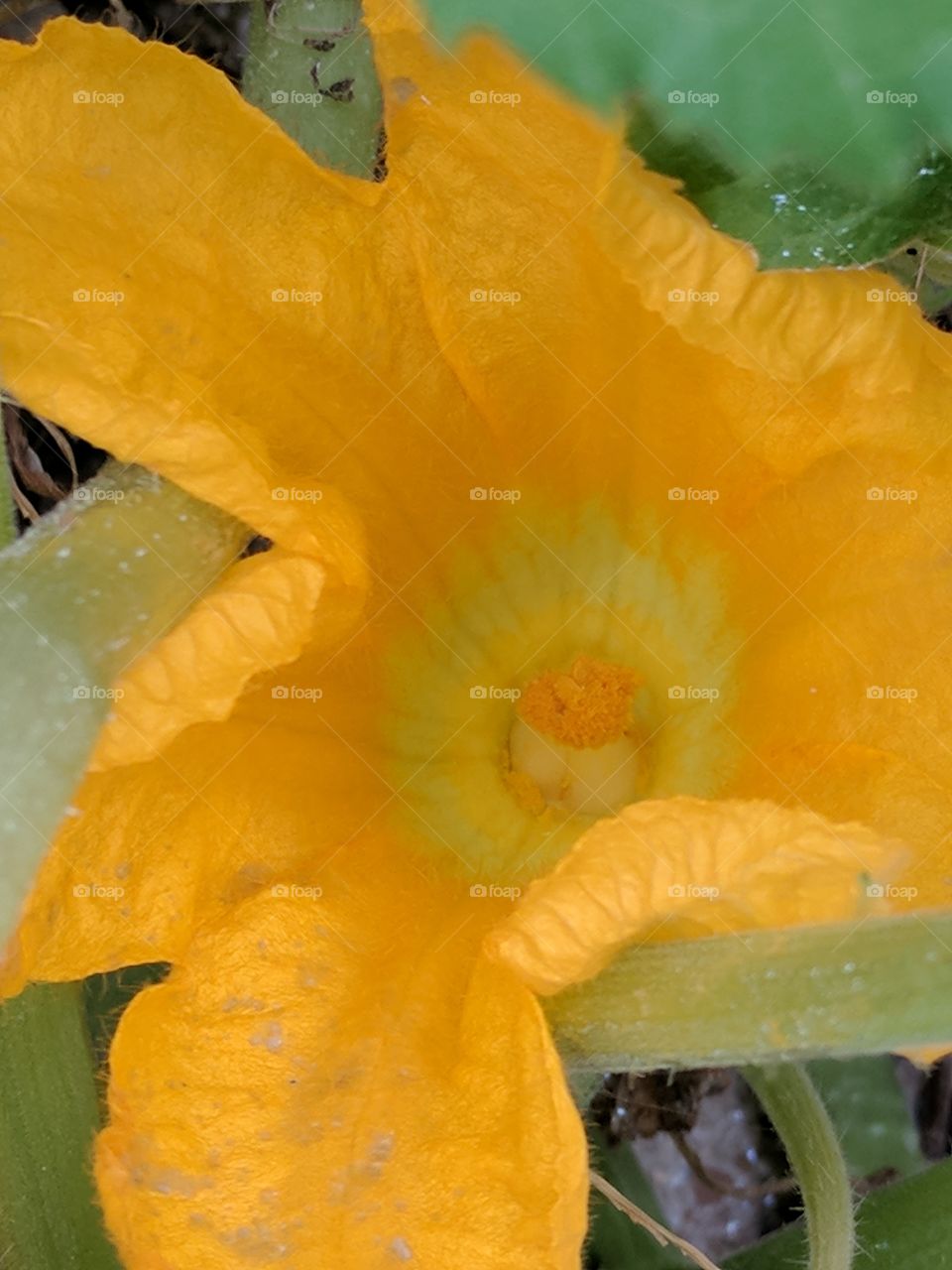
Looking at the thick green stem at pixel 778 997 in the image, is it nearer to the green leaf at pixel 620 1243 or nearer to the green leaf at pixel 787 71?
the green leaf at pixel 787 71

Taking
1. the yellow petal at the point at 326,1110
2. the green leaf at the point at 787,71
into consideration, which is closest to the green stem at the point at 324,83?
the green leaf at the point at 787,71

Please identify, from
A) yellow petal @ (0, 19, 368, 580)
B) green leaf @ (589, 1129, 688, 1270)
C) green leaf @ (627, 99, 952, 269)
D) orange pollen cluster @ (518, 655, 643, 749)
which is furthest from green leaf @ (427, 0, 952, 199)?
green leaf @ (589, 1129, 688, 1270)

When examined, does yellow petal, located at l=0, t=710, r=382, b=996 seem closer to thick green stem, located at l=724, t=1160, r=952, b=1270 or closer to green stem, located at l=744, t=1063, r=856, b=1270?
green stem, located at l=744, t=1063, r=856, b=1270

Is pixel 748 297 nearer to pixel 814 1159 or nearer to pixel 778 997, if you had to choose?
pixel 778 997

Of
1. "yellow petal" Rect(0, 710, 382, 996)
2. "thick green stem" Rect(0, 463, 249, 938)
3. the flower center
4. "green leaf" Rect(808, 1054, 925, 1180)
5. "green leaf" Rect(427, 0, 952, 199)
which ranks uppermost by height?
"green leaf" Rect(427, 0, 952, 199)

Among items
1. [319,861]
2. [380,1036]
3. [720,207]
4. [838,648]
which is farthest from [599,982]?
[720,207]

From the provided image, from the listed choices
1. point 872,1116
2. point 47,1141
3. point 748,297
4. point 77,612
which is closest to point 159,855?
point 77,612
